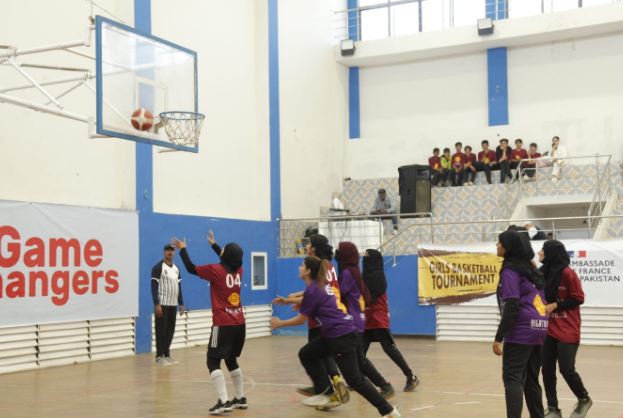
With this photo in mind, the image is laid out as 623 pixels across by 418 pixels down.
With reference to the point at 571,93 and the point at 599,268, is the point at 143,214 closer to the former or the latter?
the point at 599,268

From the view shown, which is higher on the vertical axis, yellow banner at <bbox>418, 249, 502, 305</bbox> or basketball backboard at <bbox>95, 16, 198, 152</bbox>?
basketball backboard at <bbox>95, 16, 198, 152</bbox>

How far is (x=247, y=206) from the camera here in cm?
1858

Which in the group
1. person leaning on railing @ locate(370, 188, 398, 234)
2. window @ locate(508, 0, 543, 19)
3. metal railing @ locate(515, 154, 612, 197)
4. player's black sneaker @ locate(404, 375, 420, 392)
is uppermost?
window @ locate(508, 0, 543, 19)

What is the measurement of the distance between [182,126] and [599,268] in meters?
8.65

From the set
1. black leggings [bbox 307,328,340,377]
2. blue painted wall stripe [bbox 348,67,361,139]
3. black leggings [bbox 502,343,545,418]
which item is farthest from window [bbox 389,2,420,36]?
black leggings [bbox 502,343,545,418]

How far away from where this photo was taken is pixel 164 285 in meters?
Result: 13.0

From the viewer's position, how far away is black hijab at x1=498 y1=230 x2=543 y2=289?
6379mm

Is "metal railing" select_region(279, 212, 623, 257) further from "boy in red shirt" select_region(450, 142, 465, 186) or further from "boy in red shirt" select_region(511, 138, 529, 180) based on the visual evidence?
"boy in red shirt" select_region(511, 138, 529, 180)

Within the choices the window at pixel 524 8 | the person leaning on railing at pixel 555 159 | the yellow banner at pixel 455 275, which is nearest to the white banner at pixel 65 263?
the yellow banner at pixel 455 275

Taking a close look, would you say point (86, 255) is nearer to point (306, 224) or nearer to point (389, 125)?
point (306, 224)

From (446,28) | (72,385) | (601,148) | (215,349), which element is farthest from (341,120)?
(215,349)

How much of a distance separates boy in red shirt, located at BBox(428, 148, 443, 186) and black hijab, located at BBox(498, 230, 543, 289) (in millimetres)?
15051

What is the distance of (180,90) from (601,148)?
13373 millimetres

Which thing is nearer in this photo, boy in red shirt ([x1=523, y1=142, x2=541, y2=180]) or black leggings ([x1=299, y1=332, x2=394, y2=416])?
black leggings ([x1=299, y1=332, x2=394, y2=416])
